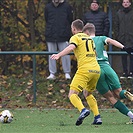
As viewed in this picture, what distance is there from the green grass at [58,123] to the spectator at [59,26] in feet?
7.51

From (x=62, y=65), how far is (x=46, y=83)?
2.27 ft

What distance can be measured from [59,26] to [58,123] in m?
5.08

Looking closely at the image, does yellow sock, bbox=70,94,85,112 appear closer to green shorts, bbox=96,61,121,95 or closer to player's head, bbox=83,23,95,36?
green shorts, bbox=96,61,121,95

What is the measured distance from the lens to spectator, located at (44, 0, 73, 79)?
57.4ft

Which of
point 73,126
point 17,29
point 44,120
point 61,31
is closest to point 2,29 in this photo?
point 17,29

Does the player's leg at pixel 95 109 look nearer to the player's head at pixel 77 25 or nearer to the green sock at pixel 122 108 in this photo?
the green sock at pixel 122 108

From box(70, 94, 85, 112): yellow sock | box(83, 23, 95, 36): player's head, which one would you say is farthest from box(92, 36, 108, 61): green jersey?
box(70, 94, 85, 112): yellow sock

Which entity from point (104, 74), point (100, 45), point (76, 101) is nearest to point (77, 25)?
point (100, 45)

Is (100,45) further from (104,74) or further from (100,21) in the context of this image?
(100,21)

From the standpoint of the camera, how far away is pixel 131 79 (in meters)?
16.6

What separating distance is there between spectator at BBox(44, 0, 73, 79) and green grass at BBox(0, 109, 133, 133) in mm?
2289

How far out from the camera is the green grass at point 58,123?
11406 millimetres

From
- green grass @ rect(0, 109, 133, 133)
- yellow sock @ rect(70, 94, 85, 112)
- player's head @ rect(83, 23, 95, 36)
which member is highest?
player's head @ rect(83, 23, 95, 36)

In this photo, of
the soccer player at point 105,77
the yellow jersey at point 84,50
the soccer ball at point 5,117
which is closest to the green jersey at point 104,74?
the soccer player at point 105,77
